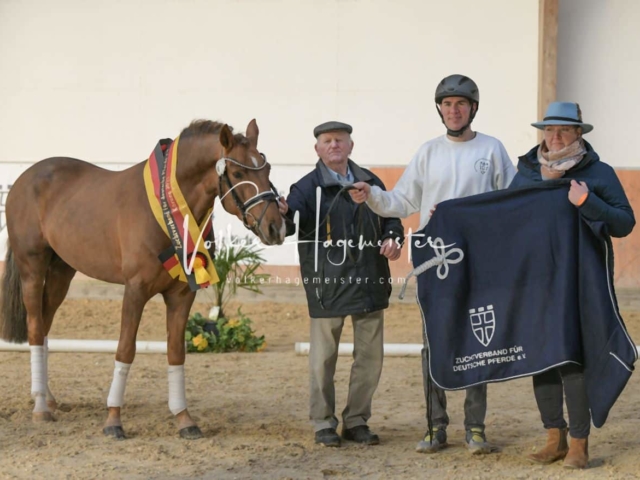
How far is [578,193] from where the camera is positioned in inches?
171

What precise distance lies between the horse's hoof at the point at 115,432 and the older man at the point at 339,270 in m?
1.07

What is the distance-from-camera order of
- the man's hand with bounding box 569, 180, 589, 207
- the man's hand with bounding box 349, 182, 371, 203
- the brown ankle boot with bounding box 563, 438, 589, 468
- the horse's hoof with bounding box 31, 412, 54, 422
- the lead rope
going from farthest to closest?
1. the horse's hoof with bounding box 31, 412, 54, 422
2. the man's hand with bounding box 349, 182, 371, 203
3. the lead rope
4. the brown ankle boot with bounding box 563, 438, 589, 468
5. the man's hand with bounding box 569, 180, 589, 207

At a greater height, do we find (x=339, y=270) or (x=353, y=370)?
(x=339, y=270)

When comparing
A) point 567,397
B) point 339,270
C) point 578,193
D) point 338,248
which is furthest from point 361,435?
point 578,193

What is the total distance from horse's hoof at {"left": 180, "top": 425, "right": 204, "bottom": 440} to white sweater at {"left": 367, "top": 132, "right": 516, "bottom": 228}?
159cm

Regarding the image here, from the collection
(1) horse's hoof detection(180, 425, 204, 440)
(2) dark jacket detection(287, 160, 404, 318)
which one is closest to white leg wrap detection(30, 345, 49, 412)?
(1) horse's hoof detection(180, 425, 204, 440)

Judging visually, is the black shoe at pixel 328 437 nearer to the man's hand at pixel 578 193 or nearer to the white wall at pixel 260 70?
the man's hand at pixel 578 193

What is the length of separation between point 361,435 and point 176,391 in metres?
1.08

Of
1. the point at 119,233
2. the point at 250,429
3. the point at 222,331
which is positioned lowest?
the point at 250,429

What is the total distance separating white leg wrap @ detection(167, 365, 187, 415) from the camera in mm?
5289

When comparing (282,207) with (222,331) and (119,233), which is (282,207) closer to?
(119,233)

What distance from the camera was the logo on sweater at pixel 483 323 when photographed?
15.2 feet

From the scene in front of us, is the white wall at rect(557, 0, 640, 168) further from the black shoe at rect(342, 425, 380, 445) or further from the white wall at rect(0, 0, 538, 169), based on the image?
the black shoe at rect(342, 425, 380, 445)

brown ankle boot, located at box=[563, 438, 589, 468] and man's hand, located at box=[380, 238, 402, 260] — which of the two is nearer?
brown ankle boot, located at box=[563, 438, 589, 468]
